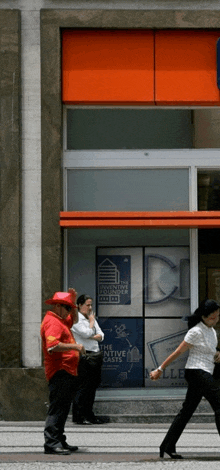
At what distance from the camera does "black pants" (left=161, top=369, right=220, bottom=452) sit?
930cm

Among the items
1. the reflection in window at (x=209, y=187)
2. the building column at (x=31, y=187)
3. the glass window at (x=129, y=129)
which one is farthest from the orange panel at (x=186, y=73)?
the building column at (x=31, y=187)

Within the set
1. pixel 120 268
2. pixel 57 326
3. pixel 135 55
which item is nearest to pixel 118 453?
pixel 57 326

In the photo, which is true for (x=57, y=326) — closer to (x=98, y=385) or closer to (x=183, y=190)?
(x=98, y=385)

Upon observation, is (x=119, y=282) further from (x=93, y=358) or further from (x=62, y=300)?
(x=62, y=300)

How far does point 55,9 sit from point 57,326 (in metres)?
5.55

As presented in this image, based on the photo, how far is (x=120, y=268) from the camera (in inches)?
543

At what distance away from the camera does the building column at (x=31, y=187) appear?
43.8 ft

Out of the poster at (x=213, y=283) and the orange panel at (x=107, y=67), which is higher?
the orange panel at (x=107, y=67)

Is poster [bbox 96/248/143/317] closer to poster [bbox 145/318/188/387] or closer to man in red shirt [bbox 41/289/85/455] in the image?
poster [bbox 145/318/188/387]

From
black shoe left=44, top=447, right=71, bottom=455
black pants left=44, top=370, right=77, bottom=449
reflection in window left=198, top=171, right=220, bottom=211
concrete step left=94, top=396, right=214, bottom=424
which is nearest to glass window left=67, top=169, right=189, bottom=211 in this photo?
reflection in window left=198, top=171, right=220, bottom=211

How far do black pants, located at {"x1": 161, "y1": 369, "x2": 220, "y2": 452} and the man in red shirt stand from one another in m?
1.14

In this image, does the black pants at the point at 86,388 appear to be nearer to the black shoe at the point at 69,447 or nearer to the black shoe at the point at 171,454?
the black shoe at the point at 69,447

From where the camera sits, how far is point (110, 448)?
1048 cm

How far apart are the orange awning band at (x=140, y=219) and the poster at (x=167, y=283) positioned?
0.50 meters
